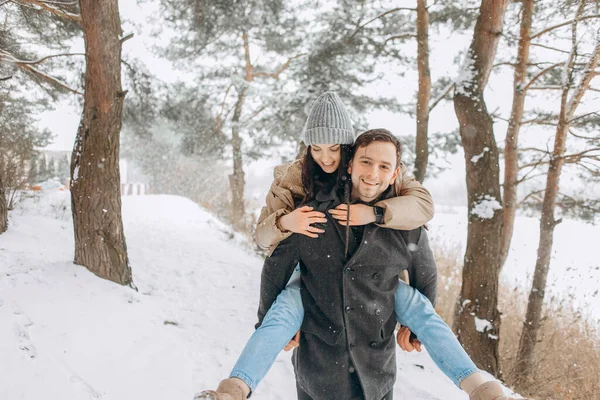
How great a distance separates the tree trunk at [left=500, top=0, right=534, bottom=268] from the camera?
605cm

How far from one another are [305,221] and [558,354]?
17.4 feet

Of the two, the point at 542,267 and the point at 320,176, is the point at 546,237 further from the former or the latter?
the point at 320,176

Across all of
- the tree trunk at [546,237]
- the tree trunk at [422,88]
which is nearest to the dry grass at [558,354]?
the tree trunk at [546,237]

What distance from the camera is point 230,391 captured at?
4.28ft

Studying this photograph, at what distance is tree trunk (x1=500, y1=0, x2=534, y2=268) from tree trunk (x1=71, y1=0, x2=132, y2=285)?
5.77 metres

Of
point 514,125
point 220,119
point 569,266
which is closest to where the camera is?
point 569,266

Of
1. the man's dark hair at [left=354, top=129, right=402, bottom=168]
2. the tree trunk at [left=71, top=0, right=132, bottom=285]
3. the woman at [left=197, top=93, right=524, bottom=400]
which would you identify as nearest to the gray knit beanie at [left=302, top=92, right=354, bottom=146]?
the woman at [left=197, top=93, right=524, bottom=400]

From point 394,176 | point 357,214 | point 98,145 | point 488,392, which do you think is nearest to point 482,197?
point 394,176

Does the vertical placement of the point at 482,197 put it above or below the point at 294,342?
above

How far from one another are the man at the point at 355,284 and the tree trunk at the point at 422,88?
4590 mm

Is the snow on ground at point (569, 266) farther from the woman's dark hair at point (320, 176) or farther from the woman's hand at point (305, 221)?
the woman's hand at point (305, 221)

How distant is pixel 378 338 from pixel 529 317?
4.60 m

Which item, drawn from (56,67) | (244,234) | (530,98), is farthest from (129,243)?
(530,98)

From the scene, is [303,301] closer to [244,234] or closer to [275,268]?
[275,268]
